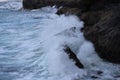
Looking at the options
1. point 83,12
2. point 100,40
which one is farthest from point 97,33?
point 83,12

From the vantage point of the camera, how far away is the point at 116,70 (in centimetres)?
838

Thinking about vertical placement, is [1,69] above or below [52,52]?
below

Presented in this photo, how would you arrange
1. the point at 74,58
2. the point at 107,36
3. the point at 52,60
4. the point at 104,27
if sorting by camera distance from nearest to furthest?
the point at 74,58, the point at 52,60, the point at 107,36, the point at 104,27

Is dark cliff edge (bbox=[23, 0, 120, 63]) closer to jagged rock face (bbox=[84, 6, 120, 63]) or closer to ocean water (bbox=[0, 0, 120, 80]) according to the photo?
jagged rock face (bbox=[84, 6, 120, 63])

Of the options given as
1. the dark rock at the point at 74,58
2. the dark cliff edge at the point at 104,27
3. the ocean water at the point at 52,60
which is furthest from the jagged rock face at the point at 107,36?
the dark rock at the point at 74,58

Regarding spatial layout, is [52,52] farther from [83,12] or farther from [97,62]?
[83,12]

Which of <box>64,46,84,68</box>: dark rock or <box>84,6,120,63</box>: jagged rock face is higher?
<box>84,6,120,63</box>: jagged rock face

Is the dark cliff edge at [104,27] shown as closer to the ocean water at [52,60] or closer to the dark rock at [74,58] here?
the ocean water at [52,60]

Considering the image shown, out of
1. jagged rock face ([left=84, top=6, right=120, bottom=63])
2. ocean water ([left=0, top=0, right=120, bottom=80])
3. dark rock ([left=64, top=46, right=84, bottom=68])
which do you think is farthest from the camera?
jagged rock face ([left=84, top=6, right=120, bottom=63])

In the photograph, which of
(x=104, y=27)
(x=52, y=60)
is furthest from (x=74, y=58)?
(x=104, y=27)

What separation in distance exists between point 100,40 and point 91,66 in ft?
4.38

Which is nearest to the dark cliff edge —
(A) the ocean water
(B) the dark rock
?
(A) the ocean water

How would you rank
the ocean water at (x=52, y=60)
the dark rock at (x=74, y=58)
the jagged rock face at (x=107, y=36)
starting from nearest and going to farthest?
1. the ocean water at (x=52, y=60)
2. the dark rock at (x=74, y=58)
3. the jagged rock face at (x=107, y=36)

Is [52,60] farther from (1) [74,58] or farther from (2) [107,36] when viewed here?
(2) [107,36]
